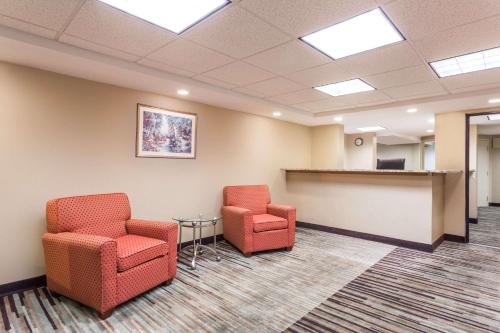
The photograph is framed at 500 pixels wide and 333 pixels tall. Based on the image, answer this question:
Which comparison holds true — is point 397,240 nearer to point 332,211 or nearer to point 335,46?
point 332,211

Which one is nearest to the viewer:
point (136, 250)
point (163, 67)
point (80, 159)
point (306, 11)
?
point (306, 11)

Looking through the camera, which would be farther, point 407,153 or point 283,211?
point 407,153

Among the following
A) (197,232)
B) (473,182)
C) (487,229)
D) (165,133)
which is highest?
(165,133)

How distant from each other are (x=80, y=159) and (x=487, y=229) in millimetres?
7507

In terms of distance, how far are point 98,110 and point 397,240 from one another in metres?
4.76

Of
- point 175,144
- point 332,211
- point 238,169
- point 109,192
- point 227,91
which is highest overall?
point 227,91

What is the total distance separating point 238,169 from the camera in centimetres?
505

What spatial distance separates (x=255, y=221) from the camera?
4035 mm

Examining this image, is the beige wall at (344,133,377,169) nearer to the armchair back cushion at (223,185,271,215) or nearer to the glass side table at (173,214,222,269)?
the armchair back cushion at (223,185,271,215)

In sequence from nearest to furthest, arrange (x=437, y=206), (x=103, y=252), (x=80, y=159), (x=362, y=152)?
(x=103, y=252) < (x=80, y=159) < (x=437, y=206) < (x=362, y=152)

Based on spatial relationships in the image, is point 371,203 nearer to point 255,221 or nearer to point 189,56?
point 255,221

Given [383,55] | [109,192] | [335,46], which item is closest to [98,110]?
→ [109,192]

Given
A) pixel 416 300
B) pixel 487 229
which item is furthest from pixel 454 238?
pixel 416 300

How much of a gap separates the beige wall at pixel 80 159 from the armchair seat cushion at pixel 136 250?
0.88 metres
